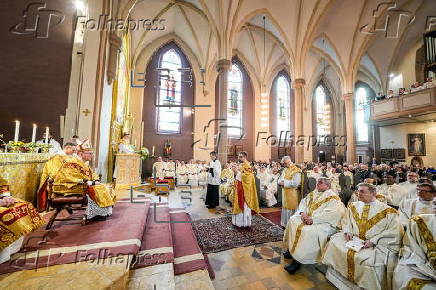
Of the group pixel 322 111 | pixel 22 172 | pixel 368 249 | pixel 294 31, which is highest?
pixel 294 31

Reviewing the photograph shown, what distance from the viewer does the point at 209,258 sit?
2.85 meters

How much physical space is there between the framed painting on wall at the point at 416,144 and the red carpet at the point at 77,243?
17.2 meters

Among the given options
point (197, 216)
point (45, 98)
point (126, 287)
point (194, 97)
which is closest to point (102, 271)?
point (126, 287)

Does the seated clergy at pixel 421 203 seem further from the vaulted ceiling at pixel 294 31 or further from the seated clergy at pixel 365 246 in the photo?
the vaulted ceiling at pixel 294 31

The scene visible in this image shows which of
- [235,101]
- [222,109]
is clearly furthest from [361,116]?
[222,109]

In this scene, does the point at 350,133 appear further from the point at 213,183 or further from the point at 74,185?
the point at 74,185

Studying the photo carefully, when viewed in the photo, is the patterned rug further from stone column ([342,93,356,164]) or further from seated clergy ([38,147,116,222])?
stone column ([342,93,356,164])

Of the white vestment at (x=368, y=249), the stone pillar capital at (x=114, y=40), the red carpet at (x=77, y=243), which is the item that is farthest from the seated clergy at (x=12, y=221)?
the stone pillar capital at (x=114, y=40)

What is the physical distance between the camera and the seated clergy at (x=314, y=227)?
2.50 metres

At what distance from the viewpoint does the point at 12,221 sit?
5.42 ft

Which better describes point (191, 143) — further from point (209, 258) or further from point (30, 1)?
point (209, 258)

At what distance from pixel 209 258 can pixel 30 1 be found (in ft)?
22.9

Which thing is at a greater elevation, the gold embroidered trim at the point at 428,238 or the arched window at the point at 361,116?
Answer: the arched window at the point at 361,116

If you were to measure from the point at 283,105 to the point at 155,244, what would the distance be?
16.3m
